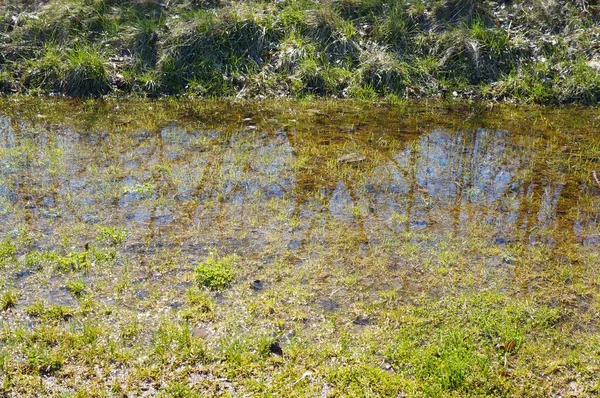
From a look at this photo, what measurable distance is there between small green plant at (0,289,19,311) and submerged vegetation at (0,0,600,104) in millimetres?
6395

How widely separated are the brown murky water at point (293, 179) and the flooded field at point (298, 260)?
0.03 meters

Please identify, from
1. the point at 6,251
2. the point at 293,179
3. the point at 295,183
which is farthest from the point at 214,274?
the point at 293,179

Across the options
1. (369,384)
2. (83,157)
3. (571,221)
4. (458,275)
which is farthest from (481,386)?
(83,157)

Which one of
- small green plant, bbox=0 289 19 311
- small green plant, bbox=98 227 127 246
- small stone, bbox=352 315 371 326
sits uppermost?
small green plant, bbox=98 227 127 246

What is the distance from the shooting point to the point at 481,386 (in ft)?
12.3

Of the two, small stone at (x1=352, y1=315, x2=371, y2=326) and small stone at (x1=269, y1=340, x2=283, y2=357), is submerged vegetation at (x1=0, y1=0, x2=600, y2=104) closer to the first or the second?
small stone at (x1=352, y1=315, x2=371, y2=326)

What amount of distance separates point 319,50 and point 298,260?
6.46m

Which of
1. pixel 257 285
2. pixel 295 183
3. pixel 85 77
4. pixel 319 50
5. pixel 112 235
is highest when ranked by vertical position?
pixel 319 50

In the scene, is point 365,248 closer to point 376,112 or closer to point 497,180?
point 497,180

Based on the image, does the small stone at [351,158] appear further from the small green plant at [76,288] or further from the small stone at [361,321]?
the small green plant at [76,288]

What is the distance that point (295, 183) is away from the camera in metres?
6.76

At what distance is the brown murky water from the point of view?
549 cm

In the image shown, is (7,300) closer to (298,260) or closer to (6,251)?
(6,251)

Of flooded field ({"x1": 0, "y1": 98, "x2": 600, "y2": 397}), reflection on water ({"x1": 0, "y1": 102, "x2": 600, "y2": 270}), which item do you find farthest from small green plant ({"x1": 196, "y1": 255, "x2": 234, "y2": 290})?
reflection on water ({"x1": 0, "y1": 102, "x2": 600, "y2": 270})
